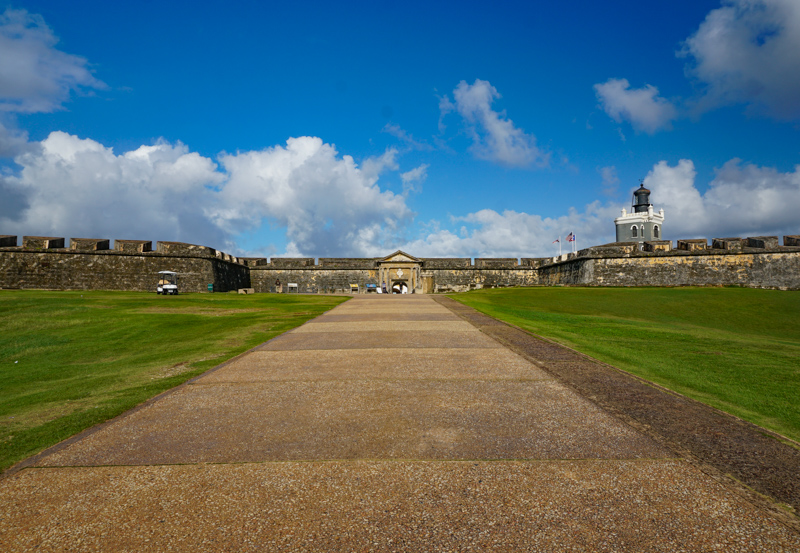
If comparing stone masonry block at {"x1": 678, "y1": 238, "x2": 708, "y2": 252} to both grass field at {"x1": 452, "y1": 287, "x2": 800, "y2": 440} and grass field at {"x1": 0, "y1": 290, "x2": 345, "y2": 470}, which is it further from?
grass field at {"x1": 0, "y1": 290, "x2": 345, "y2": 470}

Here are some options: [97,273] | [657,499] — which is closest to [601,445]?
[657,499]

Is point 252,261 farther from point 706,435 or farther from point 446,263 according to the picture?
point 706,435

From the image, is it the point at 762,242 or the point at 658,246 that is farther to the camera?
the point at 658,246

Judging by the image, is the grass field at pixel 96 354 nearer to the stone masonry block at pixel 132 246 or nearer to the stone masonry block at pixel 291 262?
the stone masonry block at pixel 132 246

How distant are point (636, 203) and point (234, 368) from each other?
70.9m

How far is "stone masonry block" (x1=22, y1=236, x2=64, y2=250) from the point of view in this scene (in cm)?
2650

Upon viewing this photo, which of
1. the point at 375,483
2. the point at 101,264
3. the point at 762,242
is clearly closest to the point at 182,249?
the point at 101,264

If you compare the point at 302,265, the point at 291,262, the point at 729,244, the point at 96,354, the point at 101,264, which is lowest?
the point at 96,354

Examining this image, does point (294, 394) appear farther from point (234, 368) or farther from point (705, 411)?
point (705, 411)

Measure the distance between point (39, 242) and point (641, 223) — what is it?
69304 mm

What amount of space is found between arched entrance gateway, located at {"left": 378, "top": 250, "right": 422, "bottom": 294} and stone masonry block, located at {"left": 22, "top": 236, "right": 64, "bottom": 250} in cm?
2569

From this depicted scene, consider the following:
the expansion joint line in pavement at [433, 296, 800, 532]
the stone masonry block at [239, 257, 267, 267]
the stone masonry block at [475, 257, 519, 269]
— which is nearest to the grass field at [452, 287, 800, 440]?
the expansion joint line in pavement at [433, 296, 800, 532]

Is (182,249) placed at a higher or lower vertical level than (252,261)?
higher

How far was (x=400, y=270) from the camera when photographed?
40.5 m
